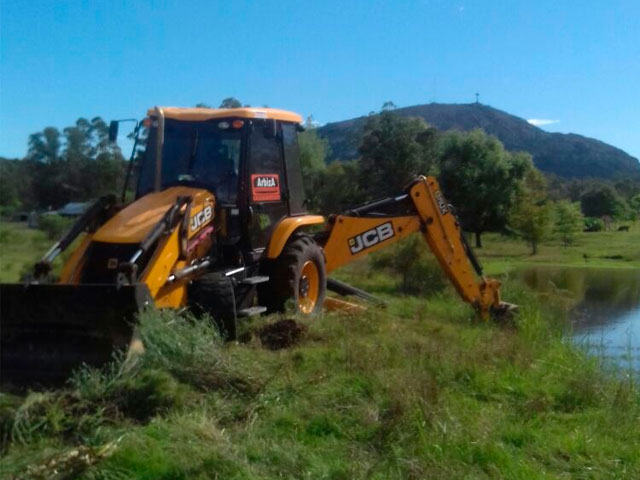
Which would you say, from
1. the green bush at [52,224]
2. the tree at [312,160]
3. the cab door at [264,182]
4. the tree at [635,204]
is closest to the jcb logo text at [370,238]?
the cab door at [264,182]

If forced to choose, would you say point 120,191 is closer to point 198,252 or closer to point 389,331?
point 198,252

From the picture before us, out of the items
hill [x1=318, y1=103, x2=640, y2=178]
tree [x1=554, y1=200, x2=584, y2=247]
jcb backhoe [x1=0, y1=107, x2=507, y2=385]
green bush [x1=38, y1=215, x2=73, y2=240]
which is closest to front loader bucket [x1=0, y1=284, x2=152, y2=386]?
jcb backhoe [x1=0, y1=107, x2=507, y2=385]

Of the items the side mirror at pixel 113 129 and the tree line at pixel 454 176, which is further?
the tree line at pixel 454 176

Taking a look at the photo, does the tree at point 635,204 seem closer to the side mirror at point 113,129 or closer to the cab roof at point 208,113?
the cab roof at point 208,113

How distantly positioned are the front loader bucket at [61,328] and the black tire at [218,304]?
1.29 metres

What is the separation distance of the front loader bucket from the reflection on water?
5.30 metres

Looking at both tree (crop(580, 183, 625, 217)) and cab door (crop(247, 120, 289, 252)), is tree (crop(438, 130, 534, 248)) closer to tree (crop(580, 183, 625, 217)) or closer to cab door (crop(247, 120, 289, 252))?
tree (crop(580, 183, 625, 217))

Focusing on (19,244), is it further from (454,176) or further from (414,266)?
(454,176)

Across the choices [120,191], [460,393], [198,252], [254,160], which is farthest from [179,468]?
[120,191]

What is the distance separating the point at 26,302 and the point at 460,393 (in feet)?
13.6

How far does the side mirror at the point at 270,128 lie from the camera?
1075 centimetres

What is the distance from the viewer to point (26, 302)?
8.00 meters

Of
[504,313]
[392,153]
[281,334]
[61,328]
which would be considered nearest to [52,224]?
[61,328]

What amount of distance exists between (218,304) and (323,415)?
2653mm
